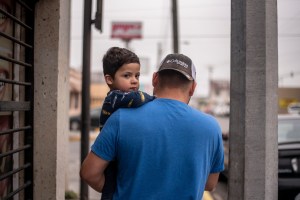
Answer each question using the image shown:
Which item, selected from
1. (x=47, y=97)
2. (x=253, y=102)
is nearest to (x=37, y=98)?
(x=47, y=97)

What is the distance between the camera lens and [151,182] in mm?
1952

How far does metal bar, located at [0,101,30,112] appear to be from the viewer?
2.57m

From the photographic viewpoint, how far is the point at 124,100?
2055 mm

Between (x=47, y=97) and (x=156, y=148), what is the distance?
1580 millimetres

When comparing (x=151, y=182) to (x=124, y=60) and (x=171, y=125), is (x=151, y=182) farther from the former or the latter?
(x=124, y=60)

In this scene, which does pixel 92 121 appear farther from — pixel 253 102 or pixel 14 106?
pixel 253 102

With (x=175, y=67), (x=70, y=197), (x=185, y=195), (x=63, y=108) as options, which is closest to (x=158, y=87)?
(x=175, y=67)

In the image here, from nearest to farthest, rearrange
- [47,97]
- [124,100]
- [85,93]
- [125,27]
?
[124,100], [47,97], [85,93], [125,27]

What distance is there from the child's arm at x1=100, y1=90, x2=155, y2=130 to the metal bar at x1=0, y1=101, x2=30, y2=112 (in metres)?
0.79

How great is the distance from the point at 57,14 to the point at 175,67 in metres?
1.60

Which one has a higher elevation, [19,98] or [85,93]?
[85,93]

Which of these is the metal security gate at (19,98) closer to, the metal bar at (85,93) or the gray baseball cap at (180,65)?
the gray baseball cap at (180,65)

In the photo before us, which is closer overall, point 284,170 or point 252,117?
point 252,117

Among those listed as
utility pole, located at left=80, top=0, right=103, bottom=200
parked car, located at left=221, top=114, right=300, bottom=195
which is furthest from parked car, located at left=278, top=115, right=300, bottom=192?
utility pole, located at left=80, top=0, right=103, bottom=200
